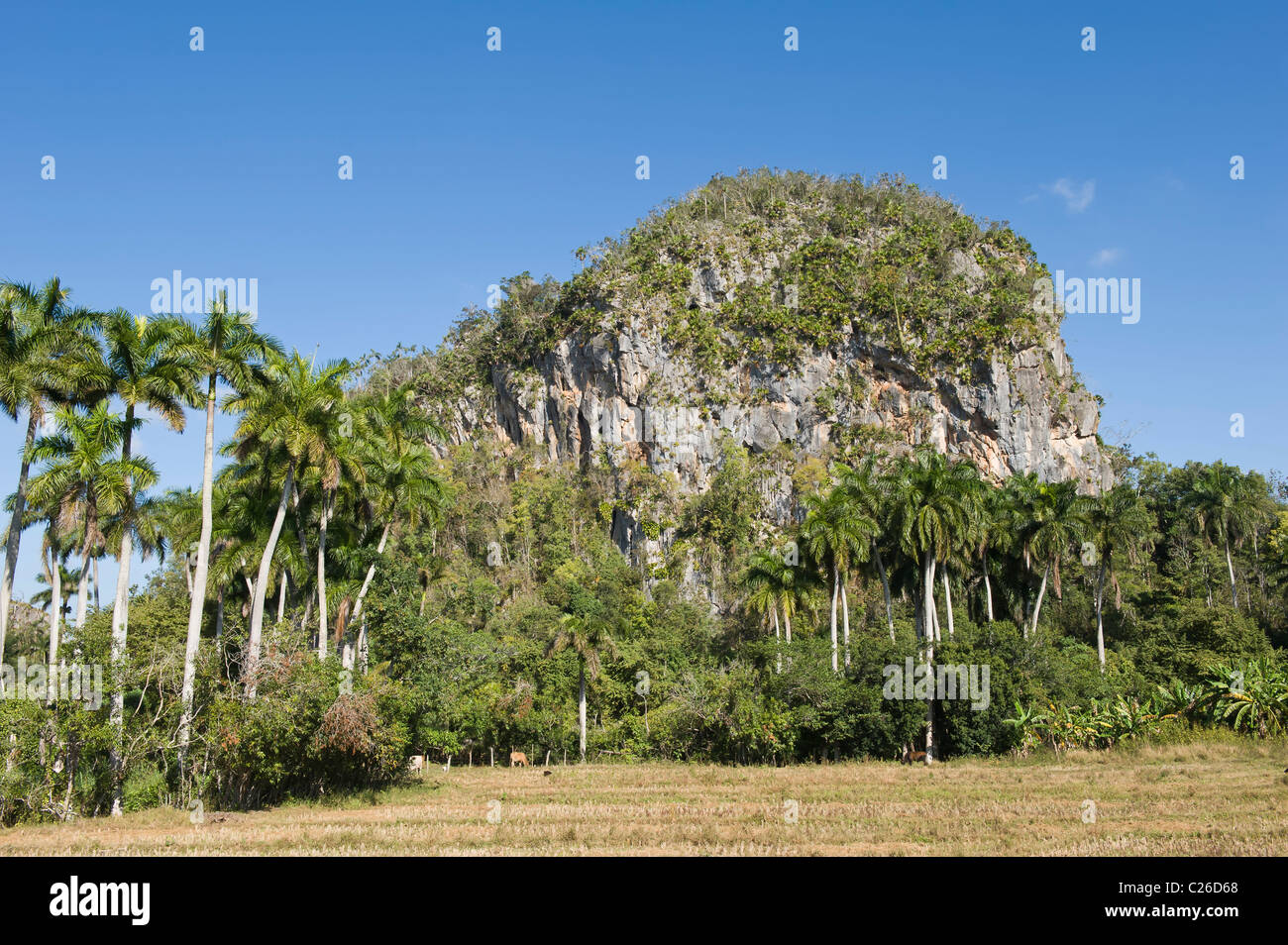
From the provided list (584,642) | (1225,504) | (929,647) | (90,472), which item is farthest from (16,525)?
(1225,504)

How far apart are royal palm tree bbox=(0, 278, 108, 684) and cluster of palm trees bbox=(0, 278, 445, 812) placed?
4cm

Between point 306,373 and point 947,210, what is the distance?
326 feet

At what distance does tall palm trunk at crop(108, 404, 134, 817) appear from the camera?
2289 cm

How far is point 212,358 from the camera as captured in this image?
2702 centimetres

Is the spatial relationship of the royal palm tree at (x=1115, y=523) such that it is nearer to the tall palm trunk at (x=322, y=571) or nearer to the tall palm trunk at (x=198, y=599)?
the tall palm trunk at (x=322, y=571)

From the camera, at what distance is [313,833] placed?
744 inches

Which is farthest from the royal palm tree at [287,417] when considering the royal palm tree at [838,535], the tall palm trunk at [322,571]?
the royal palm tree at [838,535]

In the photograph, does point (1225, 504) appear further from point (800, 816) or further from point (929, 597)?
point (800, 816)

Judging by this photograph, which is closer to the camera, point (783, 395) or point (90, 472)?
point (90, 472)

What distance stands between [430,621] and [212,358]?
65.0 ft

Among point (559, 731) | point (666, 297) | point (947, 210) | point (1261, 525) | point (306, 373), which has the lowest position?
point (559, 731)

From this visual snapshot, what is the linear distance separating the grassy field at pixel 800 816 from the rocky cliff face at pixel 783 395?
188ft
